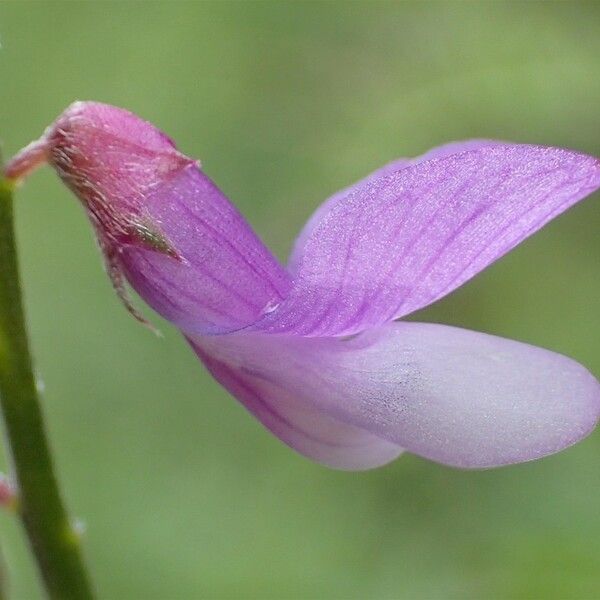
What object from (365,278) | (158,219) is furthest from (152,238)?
(365,278)

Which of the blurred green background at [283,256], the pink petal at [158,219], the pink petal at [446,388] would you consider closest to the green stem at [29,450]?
the pink petal at [158,219]

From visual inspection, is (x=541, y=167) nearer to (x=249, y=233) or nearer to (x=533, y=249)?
(x=249, y=233)

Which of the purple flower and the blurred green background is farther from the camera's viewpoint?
the blurred green background

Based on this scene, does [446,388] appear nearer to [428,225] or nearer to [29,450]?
[428,225]

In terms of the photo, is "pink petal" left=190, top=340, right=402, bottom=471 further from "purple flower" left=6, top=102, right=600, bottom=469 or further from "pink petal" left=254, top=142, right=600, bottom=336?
"pink petal" left=254, top=142, right=600, bottom=336

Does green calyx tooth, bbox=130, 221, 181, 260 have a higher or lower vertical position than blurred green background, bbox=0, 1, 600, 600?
higher

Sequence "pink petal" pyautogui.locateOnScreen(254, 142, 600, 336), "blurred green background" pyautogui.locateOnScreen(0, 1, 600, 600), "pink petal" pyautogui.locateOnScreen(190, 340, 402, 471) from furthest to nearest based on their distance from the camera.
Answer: "blurred green background" pyautogui.locateOnScreen(0, 1, 600, 600) → "pink petal" pyautogui.locateOnScreen(190, 340, 402, 471) → "pink petal" pyautogui.locateOnScreen(254, 142, 600, 336)

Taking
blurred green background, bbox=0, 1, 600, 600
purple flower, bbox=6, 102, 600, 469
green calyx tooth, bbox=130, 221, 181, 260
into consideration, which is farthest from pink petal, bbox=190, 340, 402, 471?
blurred green background, bbox=0, 1, 600, 600

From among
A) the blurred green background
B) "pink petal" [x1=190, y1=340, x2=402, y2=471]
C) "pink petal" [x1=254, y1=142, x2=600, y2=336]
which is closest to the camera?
"pink petal" [x1=254, y1=142, x2=600, y2=336]
